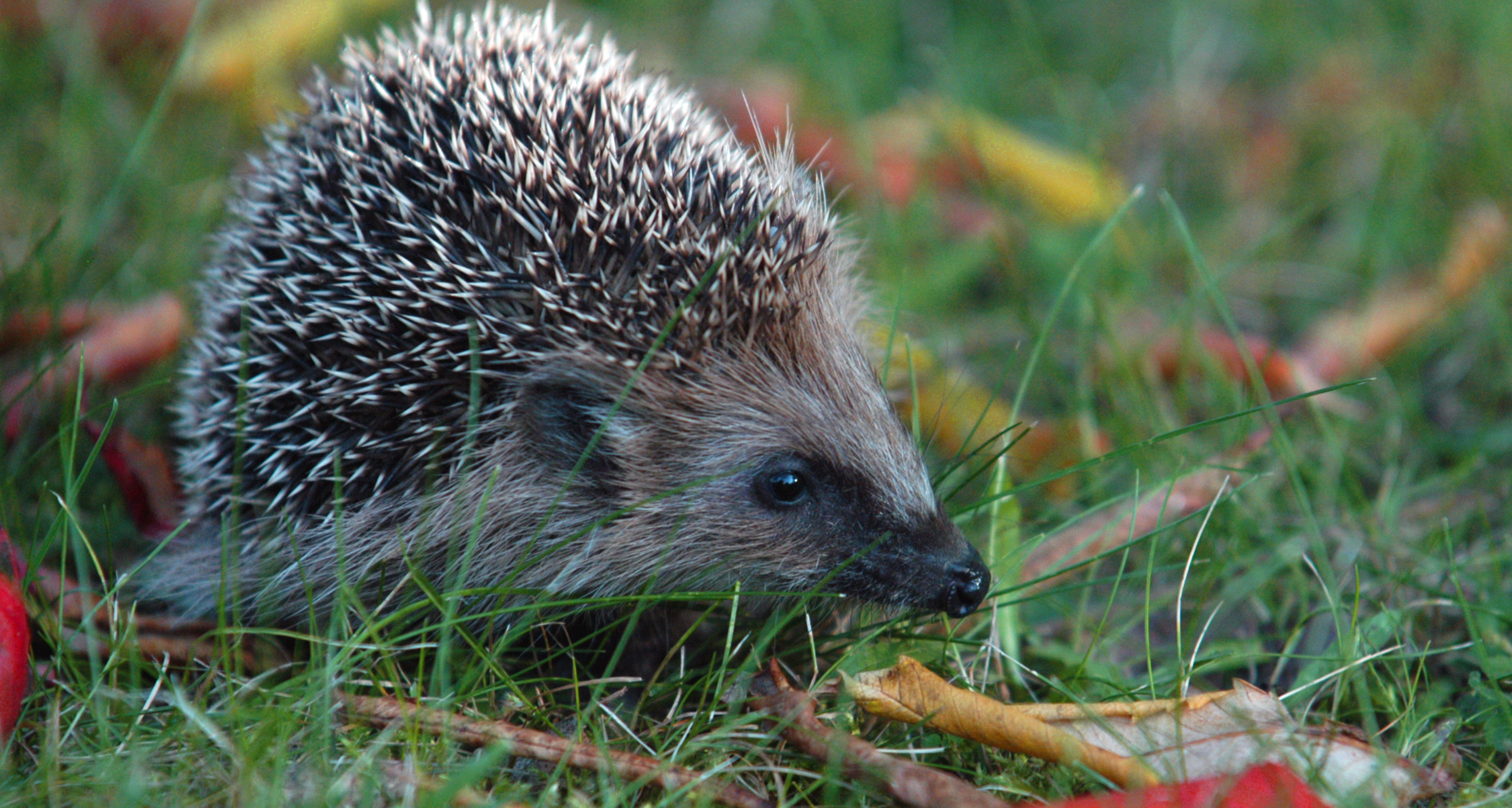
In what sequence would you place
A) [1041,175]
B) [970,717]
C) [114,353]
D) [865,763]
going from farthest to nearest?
1. [1041,175]
2. [114,353]
3. [970,717]
4. [865,763]

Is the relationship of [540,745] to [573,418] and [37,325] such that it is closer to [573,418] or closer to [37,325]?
[573,418]

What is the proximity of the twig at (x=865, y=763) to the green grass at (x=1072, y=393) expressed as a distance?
0.05m

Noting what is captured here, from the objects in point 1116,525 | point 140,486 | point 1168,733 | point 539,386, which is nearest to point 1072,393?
point 1116,525

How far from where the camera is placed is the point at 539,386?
2336 millimetres

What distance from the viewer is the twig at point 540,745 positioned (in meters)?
1.85

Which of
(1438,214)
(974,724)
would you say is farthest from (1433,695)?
(1438,214)

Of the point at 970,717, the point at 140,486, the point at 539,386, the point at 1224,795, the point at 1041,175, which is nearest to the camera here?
the point at 1224,795

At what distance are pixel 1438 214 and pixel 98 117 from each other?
457cm

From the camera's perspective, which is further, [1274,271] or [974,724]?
[1274,271]

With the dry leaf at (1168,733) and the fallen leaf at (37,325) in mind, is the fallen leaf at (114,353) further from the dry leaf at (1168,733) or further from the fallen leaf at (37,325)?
the dry leaf at (1168,733)

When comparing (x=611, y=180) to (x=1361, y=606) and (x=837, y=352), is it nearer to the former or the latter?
(x=837, y=352)

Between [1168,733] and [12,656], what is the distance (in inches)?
73.0

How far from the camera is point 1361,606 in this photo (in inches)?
97.2

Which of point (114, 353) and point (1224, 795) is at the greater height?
point (114, 353)
